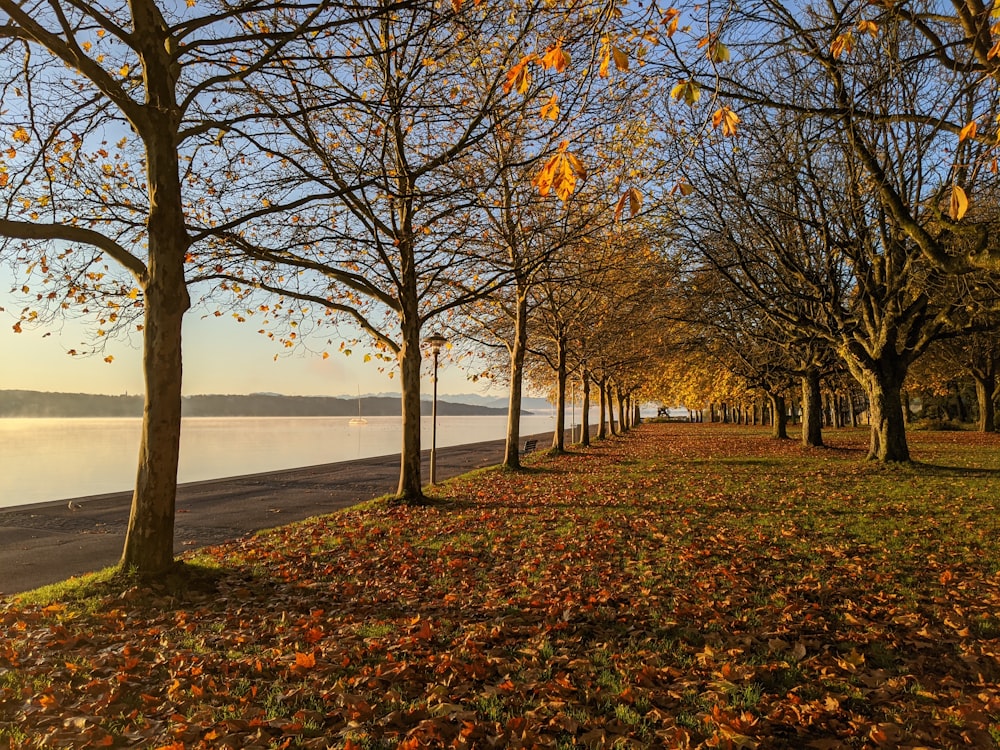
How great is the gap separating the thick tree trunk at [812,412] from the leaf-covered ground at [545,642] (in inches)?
574

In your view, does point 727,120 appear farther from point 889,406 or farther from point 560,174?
point 889,406

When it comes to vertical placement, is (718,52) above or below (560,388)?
above

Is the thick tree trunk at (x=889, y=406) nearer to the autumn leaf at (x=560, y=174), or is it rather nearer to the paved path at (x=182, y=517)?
the paved path at (x=182, y=517)

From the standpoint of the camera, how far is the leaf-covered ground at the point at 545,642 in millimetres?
3389

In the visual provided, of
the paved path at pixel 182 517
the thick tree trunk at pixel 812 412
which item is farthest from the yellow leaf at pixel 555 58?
the thick tree trunk at pixel 812 412

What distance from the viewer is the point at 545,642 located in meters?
4.55

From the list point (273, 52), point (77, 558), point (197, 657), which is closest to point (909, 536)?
point (197, 657)

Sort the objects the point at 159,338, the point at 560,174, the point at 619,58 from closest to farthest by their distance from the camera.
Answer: the point at 560,174 → the point at 619,58 → the point at 159,338

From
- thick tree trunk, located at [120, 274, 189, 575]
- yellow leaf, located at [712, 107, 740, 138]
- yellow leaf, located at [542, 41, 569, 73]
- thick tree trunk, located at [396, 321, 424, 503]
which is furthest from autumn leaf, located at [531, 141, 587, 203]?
thick tree trunk, located at [396, 321, 424, 503]

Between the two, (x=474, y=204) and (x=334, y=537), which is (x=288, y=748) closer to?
(x=334, y=537)

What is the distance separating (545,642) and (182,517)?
11.4 metres

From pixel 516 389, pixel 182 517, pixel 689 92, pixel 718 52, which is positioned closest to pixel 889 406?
pixel 516 389

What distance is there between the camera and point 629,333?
25.8 m

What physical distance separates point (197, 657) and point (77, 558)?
265 inches
